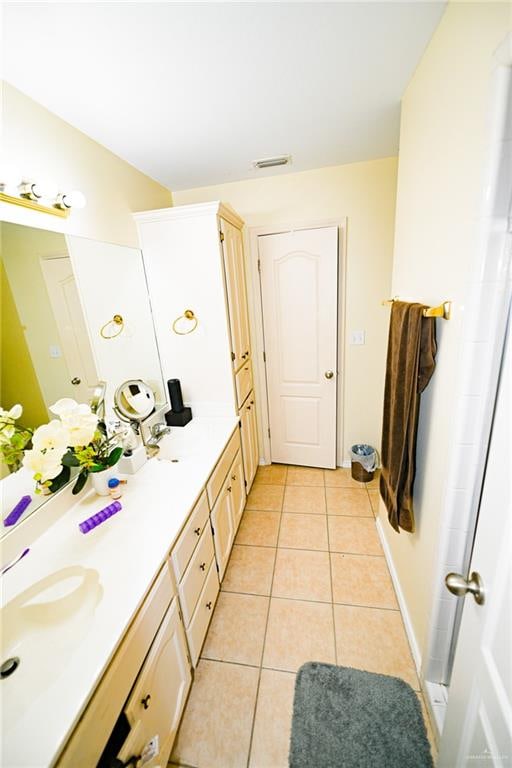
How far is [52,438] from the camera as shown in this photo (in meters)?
1.01

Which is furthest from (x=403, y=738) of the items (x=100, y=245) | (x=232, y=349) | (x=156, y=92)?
(x=156, y=92)

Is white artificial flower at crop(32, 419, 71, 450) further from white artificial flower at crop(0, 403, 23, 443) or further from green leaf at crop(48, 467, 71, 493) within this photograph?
green leaf at crop(48, 467, 71, 493)

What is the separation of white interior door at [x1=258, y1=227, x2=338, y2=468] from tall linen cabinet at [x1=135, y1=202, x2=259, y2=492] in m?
0.36

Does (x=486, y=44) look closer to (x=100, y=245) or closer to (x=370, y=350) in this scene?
(x=100, y=245)

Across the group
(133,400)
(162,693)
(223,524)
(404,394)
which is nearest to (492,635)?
(404,394)

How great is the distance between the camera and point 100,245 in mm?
1509

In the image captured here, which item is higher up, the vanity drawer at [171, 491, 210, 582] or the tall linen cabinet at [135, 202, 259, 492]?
the tall linen cabinet at [135, 202, 259, 492]

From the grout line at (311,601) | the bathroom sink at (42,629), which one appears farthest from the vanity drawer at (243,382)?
the bathroom sink at (42,629)

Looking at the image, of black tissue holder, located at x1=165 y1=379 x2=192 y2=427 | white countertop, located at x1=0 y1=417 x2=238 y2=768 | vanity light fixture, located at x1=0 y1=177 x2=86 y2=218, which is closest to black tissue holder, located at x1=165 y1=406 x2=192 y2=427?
black tissue holder, located at x1=165 y1=379 x2=192 y2=427

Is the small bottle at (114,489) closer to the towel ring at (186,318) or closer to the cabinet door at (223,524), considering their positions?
the cabinet door at (223,524)

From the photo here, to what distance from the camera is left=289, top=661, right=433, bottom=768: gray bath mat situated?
1011 millimetres

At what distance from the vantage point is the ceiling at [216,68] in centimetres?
88

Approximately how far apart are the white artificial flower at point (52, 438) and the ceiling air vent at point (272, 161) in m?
1.94

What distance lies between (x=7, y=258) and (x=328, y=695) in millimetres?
2108
